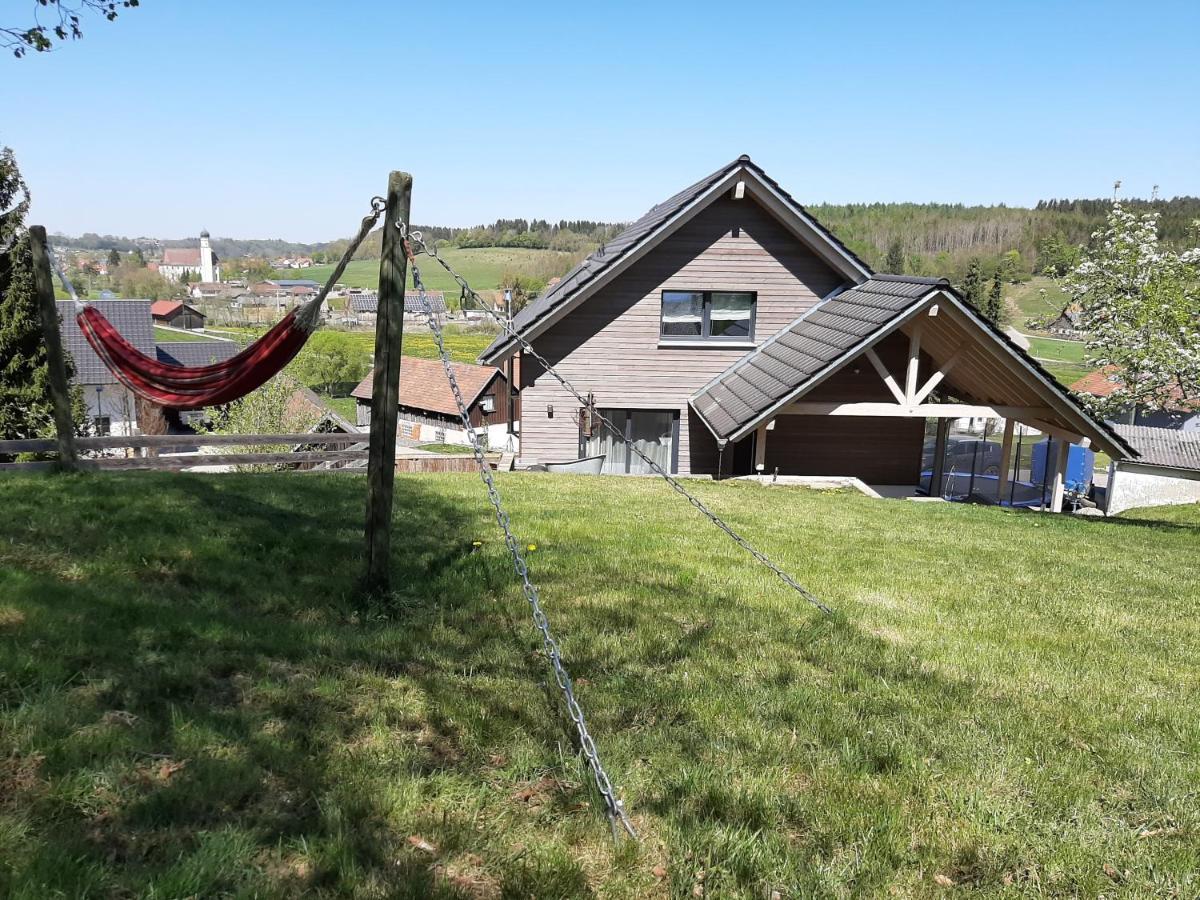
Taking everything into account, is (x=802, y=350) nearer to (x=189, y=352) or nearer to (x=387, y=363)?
(x=387, y=363)

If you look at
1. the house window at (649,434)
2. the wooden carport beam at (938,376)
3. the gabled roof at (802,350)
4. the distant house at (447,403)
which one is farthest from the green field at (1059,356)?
the house window at (649,434)

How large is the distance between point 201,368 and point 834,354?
433 inches

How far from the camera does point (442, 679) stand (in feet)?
15.5

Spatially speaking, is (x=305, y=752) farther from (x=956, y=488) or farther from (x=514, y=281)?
(x=514, y=281)

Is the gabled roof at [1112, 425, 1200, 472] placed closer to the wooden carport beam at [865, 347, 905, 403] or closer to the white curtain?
the wooden carport beam at [865, 347, 905, 403]

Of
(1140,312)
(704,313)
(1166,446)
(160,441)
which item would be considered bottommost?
(1166,446)

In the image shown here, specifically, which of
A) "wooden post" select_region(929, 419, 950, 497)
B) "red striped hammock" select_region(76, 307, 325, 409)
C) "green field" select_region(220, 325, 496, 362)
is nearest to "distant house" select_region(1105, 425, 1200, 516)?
"wooden post" select_region(929, 419, 950, 497)

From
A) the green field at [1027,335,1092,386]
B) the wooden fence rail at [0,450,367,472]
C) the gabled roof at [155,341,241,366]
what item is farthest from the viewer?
the green field at [1027,335,1092,386]

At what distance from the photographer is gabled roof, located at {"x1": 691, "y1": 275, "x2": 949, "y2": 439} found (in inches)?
595

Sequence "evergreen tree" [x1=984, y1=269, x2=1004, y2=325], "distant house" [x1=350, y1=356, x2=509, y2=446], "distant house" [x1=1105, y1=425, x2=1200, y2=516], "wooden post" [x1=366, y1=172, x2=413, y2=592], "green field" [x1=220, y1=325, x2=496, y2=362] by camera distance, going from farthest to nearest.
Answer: "green field" [x1=220, y1=325, x2=496, y2=362] < "evergreen tree" [x1=984, y1=269, x2=1004, y2=325] < "distant house" [x1=350, y1=356, x2=509, y2=446] < "distant house" [x1=1105, y1=425, x2=1200, y2=516] < "wooden post" [x1=366, y1=172, x2=413, y2=592]

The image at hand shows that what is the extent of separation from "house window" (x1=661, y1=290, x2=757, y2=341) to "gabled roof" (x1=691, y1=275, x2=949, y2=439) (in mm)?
897

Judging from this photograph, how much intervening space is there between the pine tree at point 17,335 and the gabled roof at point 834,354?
72.0ft


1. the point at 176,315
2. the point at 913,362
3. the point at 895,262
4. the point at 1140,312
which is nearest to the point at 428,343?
the point at 176,315

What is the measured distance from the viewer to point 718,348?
62.1 feet
